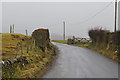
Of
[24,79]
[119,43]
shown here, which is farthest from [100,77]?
[119,43]

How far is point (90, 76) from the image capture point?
247 inches

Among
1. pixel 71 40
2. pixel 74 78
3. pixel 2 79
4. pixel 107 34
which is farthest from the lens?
pixel 71 40

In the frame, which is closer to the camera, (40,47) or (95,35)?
(40,47)

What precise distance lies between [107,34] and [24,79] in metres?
10.9

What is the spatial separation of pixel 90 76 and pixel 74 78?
2.44 feet

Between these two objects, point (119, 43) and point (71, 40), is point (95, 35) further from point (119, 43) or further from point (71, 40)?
point (71, 40)

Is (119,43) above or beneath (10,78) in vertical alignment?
above

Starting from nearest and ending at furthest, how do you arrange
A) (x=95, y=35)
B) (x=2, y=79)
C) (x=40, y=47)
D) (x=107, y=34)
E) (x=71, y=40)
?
(x=2, y=79)
(x=40, y=47)
(x=107, y=34)
(x=95, y=35)
(x=71, y=40)

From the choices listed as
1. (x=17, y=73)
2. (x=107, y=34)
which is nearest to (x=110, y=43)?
(x=107, y=34)

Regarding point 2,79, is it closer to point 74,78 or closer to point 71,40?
point 74,78

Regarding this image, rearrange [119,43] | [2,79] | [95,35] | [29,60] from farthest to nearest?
[95,35] < [119,43] < [29,60] < [2,79]

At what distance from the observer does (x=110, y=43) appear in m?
13.7

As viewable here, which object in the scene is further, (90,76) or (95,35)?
(95,35)

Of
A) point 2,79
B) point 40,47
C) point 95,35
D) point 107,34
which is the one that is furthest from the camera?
point 95,35
